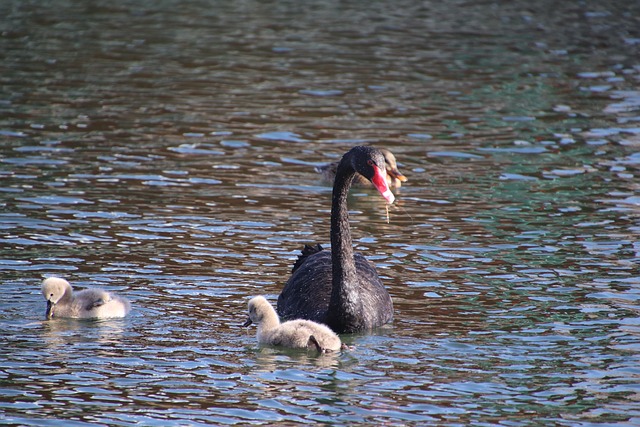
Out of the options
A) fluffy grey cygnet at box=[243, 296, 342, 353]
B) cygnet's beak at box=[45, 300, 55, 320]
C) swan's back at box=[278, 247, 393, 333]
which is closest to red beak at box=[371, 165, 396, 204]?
swan's back at box=[278, 247, 393, 333]

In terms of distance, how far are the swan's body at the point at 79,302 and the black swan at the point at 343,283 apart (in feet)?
5.46

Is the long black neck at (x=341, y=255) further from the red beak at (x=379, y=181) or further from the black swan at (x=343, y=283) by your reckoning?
the red beak at (x=379, y=181)

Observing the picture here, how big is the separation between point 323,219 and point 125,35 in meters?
15.2

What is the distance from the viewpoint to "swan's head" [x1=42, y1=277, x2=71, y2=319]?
10.5 metres

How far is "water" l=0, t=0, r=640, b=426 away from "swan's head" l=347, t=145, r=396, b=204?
4.72 ft

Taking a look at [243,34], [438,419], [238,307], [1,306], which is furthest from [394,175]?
[243,34]

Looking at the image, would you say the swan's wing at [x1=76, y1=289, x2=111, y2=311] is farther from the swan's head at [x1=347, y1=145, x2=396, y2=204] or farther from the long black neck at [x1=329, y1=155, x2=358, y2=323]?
the swan's head at [x1=347, y1=145, x2=396, y2=204]

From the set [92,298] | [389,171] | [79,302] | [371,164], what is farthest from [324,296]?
[389,171]

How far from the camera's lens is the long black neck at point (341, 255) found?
1052 cm

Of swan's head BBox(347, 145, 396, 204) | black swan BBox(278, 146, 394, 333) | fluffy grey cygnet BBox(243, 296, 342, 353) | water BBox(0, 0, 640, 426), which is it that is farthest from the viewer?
black swan BBox(278, 146, 394, 333)

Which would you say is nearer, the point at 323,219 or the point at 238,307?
the point at 238,307

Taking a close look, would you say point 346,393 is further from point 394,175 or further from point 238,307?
point 394,175

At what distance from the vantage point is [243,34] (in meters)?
29.6

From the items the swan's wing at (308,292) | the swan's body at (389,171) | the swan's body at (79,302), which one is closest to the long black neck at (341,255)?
the swan's wing at (308,292)
